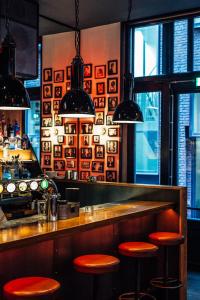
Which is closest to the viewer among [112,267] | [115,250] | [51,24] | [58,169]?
[112,267]

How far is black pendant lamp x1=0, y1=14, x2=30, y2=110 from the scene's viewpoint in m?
3.35

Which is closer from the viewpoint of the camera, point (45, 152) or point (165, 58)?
point (165, 58)

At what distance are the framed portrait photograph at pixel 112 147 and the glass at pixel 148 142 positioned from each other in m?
0.31

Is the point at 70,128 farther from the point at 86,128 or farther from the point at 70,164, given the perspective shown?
the point at 70,164

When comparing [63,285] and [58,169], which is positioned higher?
[58,169]

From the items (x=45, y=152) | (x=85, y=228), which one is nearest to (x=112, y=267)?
(x=85, y=228)

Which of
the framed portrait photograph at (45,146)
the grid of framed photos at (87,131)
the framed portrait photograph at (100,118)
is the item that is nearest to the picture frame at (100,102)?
the grid of framed photos at (87,131)

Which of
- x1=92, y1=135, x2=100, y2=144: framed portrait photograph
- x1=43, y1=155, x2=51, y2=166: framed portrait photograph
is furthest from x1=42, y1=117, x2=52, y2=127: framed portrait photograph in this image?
x1=92, y1=135, x2=100, y2=144: framed portrait photograph

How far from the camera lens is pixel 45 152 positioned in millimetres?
7469

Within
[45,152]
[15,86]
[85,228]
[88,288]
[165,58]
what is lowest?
[88,288]

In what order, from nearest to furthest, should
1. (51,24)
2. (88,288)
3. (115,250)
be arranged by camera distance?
(88,288) < (115,250) < (51,24)

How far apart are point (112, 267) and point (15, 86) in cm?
153

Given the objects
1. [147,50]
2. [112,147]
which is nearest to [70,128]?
[112,147]

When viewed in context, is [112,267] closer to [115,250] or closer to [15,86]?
[115,250]
